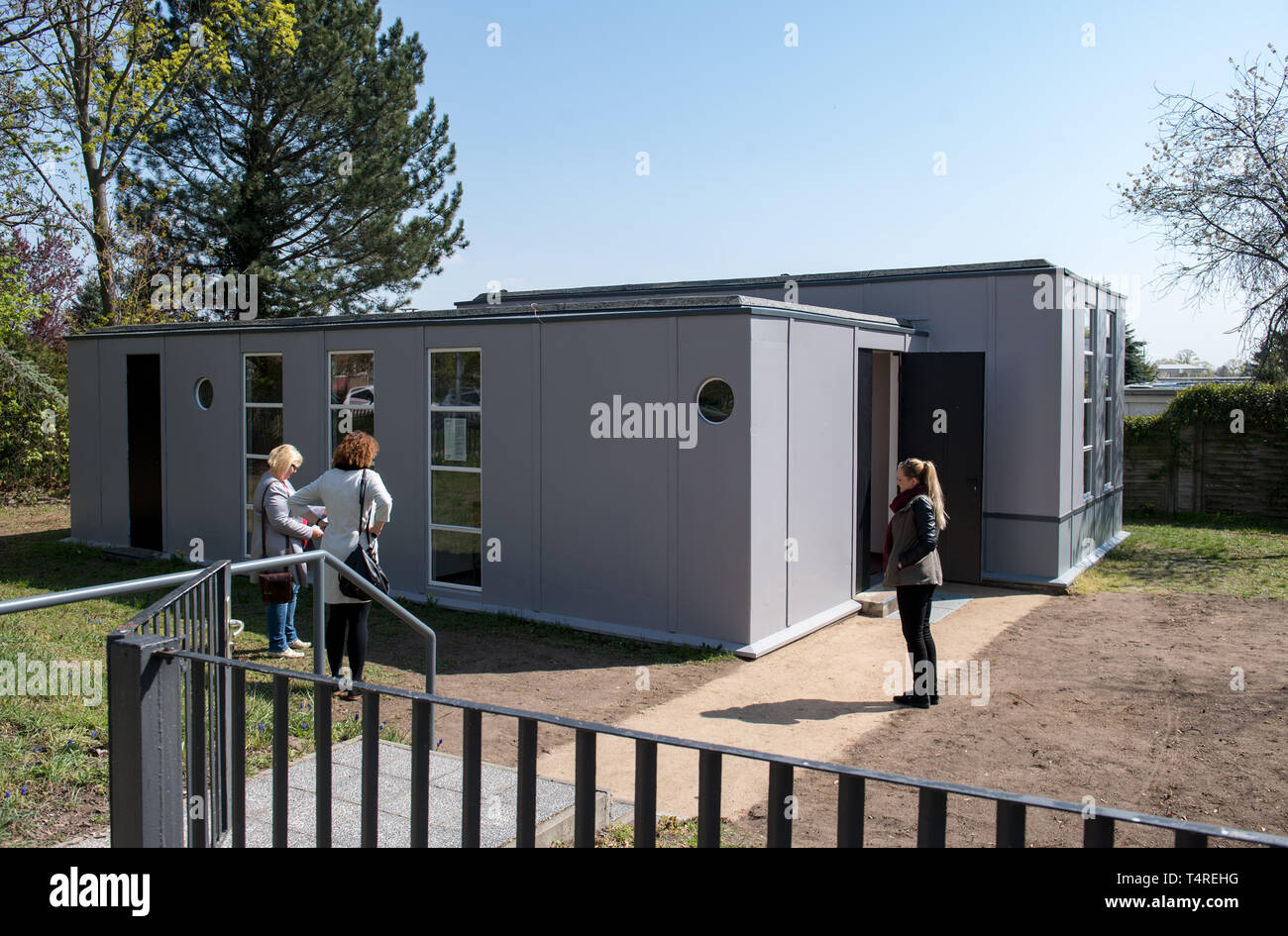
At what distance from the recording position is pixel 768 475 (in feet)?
27.7

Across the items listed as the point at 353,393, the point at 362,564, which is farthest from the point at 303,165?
the point at 362,564

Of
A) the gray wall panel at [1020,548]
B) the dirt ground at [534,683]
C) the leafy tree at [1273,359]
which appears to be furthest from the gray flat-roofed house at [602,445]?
the leafy tree at [1273,359]

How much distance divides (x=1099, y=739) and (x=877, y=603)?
3.68 metres

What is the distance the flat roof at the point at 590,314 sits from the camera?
8.26 m

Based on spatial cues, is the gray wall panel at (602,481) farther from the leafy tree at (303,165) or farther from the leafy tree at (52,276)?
the leafy tree at (52,276)

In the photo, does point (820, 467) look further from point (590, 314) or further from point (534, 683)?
point (534, 683)

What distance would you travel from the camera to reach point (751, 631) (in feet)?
27.2

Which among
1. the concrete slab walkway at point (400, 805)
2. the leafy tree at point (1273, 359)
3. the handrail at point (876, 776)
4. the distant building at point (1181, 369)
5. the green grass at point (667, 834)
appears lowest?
the green grass at point (667, 834)

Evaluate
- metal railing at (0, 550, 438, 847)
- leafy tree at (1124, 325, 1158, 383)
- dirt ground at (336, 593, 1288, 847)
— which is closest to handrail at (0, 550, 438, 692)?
metal railing at (0, 550, 438, 847)

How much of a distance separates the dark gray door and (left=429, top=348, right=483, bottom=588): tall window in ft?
16.2

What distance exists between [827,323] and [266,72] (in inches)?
673

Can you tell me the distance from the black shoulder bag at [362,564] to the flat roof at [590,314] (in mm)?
2991
